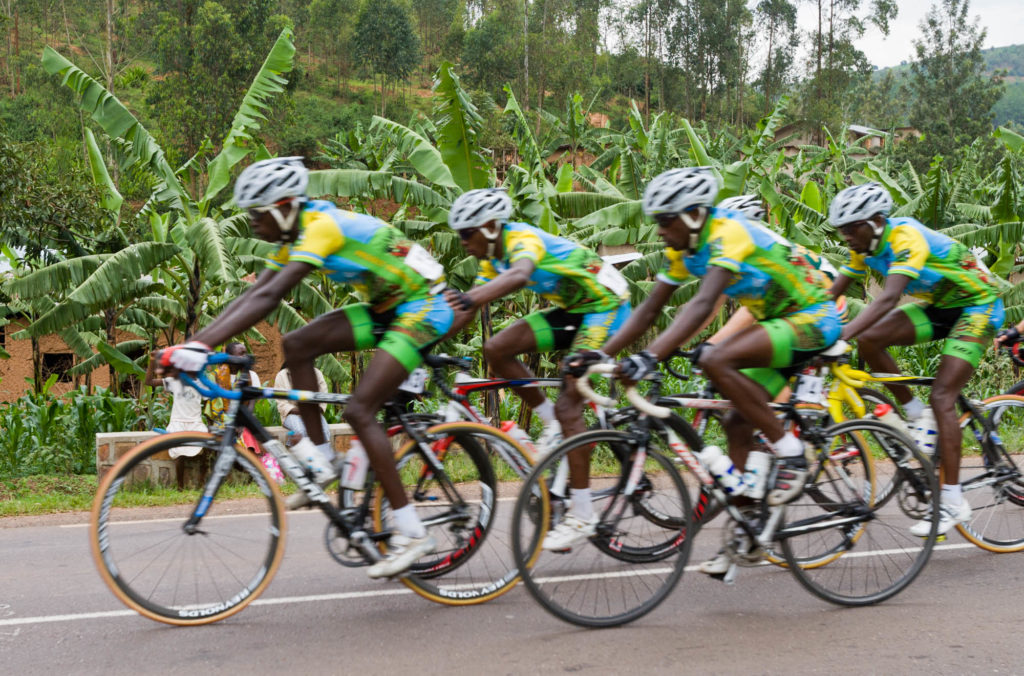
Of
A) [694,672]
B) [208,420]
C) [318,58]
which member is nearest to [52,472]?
[208,420]

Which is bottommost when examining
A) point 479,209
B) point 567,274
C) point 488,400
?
point 488,400

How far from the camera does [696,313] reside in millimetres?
4766

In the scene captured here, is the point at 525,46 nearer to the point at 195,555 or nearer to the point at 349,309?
the point at 349,309

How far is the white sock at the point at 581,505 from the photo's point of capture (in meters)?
4.84

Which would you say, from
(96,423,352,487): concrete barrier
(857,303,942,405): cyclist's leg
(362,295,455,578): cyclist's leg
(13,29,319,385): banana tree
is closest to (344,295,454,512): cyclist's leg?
(362,295,455,578): cyclist's leg

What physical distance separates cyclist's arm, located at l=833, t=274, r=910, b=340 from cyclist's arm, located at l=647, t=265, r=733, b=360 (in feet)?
4.22

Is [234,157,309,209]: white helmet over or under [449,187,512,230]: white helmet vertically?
over

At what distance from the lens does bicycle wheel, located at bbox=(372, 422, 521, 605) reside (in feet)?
16.3

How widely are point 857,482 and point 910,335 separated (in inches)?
54.0

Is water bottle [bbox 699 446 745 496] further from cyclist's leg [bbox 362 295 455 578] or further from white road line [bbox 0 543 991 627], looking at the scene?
cyclist's leg [bbox 362 295 455 578]

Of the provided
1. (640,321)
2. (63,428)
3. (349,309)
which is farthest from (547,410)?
(63,428)

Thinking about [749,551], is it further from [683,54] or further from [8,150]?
[683,54]

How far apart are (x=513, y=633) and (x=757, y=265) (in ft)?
6.96

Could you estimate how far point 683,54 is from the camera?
226 feet
